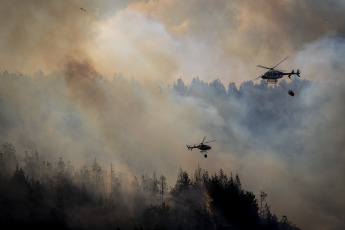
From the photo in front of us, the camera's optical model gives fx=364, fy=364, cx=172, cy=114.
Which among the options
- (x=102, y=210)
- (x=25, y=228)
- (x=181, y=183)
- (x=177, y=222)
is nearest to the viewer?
(x=25, y=228)

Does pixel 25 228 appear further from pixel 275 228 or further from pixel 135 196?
pixel 275 228

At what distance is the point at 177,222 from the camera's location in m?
148

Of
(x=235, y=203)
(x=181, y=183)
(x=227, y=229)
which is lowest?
(x=227, y=229)

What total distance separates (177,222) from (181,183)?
31.6 meters

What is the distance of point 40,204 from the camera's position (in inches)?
6289

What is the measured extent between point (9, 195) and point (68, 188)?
34.7 metres

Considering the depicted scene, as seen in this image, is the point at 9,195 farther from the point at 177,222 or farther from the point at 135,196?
the point at 177,222

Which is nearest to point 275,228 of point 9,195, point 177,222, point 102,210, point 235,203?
point 235,203

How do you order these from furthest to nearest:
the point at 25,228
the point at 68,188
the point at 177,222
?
the point at 68,188 → the point at 177,222 → the point at 25,228

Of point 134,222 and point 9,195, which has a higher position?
point 9,195

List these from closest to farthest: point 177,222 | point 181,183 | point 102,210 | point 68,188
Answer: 1. point 177,222
2. point 102,210
3. point 181,183
4. point 68,188

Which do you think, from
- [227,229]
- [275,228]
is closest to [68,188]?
[227,229]

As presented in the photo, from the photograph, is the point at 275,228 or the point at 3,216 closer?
the point at 3,216

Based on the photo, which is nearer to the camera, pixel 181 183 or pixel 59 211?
pixel 59 211
